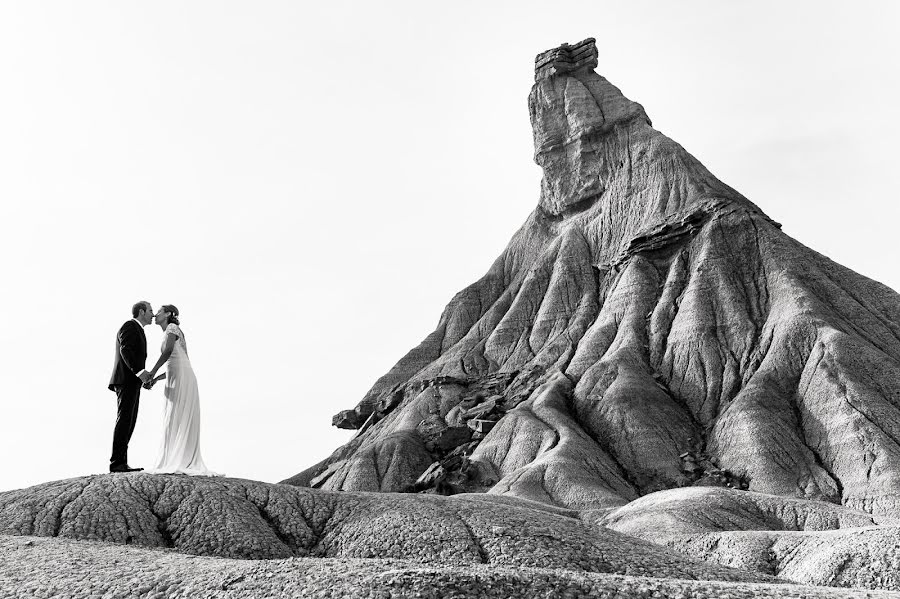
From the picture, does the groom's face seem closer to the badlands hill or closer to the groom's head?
the groom's head

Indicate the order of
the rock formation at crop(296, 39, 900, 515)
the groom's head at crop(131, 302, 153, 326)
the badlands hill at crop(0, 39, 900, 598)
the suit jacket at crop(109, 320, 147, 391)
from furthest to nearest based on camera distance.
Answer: the rock formation at crop(296, 39, 900, 515) < the groom's head at crop(131, 302, 153, 326) < the suit jacket at crop(109, 320, 147, 391) < the badlands hill at crop(0, 39, 900, 598)

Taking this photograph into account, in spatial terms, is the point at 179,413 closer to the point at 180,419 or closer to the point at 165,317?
the point at 180,419

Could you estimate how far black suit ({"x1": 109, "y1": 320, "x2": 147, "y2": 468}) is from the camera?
1551 cm

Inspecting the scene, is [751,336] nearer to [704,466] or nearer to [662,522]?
[704,466]

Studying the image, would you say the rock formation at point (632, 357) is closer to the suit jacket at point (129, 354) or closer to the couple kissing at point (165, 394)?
the couple kissing at point (165, 394)

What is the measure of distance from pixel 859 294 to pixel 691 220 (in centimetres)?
1312

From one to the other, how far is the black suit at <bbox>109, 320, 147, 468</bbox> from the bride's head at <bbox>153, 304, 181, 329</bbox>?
0.42 meters

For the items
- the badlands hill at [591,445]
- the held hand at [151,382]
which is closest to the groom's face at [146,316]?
the held hand at [151,382]

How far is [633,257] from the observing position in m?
75.4

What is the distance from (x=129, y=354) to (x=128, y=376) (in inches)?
17.2

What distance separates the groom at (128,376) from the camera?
50.9 feet

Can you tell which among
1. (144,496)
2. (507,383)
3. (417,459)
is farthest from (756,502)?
(507,383)

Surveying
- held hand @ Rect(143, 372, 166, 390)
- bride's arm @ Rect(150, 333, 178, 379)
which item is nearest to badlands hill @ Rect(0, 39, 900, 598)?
held hand @ Rect(143, 372, 166, 390)

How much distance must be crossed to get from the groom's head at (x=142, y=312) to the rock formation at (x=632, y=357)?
3491 centimetres
